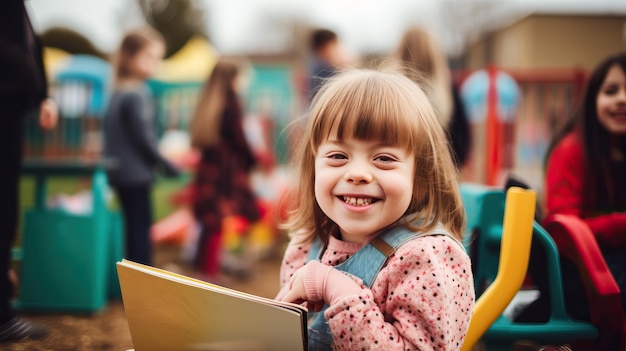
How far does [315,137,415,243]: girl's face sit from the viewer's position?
122 centimetres

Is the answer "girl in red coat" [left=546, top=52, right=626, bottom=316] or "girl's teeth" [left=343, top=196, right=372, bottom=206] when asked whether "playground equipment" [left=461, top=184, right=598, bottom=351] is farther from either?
"girl's teeth" [left=343, top=196, right=372, bottom=206]

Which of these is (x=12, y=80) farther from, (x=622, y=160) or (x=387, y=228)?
(x=622, y=160)

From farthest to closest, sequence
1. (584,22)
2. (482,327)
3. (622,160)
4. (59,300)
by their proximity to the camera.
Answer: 1. (584,22)
2. (59,300)
3. (622,160)
4. (482,327)

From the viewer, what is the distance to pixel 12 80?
2373 millimetres

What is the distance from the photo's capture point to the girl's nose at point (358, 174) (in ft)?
3.93

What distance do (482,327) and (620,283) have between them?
491 mm

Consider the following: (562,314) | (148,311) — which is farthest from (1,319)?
(562,314)

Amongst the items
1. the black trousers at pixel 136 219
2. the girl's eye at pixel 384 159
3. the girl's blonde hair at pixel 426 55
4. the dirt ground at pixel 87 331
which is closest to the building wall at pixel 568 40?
the girl's blonde hair at pixel 426 55

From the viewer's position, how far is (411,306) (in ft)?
3.72

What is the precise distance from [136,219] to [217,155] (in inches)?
33.4

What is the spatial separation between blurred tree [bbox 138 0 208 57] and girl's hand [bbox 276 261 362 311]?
86.0ft

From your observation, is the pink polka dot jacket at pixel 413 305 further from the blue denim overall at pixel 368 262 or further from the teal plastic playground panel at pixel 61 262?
the teal plastic playground panel at pixel 61 262

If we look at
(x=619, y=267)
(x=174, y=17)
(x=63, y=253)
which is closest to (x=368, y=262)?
(x=619, y=267)

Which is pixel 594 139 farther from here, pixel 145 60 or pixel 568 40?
pixel 568 40
